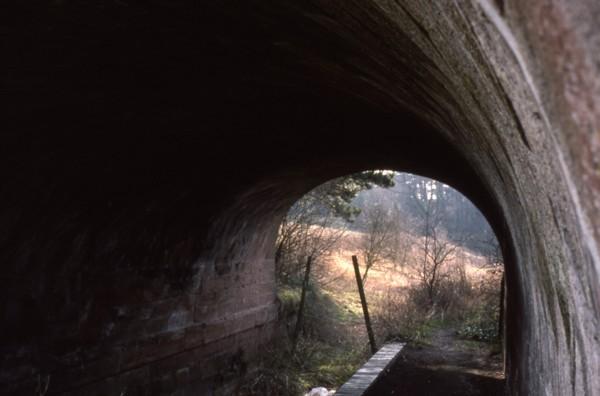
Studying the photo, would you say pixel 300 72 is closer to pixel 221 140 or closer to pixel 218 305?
pixel 221 140

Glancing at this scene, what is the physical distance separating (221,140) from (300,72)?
2.08 metres

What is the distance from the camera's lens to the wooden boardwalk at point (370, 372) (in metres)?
7.32

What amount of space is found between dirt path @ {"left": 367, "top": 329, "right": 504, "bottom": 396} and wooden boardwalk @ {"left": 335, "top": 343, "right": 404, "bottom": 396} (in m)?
0.12

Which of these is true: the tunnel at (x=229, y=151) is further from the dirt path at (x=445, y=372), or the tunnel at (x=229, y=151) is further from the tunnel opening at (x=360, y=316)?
the dirt path at (x=445, y=372)

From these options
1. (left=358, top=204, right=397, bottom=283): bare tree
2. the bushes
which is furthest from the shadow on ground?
(left=358, top=204, right=397, bottom=283): bare tree

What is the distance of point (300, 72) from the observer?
376 centimetres

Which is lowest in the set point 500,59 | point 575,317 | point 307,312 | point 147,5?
point 307,312

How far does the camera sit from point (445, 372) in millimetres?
9203

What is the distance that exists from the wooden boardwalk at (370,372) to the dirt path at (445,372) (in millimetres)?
124

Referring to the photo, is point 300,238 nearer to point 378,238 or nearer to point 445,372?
point 378,238

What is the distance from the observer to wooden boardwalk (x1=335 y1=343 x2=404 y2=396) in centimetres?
732

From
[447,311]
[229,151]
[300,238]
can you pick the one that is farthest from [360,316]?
[229,151]

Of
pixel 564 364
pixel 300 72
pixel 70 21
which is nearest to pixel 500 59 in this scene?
pixel 564 364

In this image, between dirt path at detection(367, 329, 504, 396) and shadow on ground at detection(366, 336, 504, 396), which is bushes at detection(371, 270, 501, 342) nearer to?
dirt path at detection(367, 329, 504, 396)
